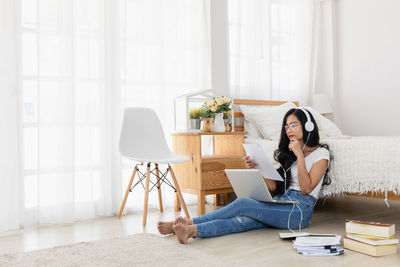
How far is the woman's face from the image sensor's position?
250 centimetres

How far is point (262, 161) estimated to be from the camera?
8.00 ft

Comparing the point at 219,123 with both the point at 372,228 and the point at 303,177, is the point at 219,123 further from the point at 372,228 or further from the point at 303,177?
the point at 372,228

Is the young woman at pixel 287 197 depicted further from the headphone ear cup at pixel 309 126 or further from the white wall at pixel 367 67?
the white wall at pixel 367 67

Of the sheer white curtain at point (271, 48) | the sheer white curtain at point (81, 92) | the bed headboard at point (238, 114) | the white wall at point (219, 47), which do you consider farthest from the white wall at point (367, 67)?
the sheer white curtain at point (81, 92)

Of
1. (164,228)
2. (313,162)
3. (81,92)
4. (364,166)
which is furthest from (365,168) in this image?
(81,92)

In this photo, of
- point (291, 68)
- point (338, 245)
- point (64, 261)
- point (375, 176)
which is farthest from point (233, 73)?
point (64, 261)

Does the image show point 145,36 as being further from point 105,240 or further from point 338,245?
point 338,245

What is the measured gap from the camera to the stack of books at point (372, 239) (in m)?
1.91

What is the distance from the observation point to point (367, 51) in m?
4.16

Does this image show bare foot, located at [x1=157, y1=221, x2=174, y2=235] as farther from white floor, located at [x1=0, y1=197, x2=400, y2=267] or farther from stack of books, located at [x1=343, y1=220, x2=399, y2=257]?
stack of books, located at [x1=343, y1=220, x2=399, y2=257]

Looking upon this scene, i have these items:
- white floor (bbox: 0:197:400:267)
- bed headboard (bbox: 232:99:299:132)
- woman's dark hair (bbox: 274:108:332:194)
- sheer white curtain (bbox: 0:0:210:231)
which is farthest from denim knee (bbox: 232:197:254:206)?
bed headboard (bbox: 232:99:299:132)

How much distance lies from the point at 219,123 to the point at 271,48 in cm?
125

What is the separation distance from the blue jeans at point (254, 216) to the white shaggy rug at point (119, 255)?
9.5 inches

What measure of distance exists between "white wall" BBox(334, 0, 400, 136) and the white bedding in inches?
65.5
